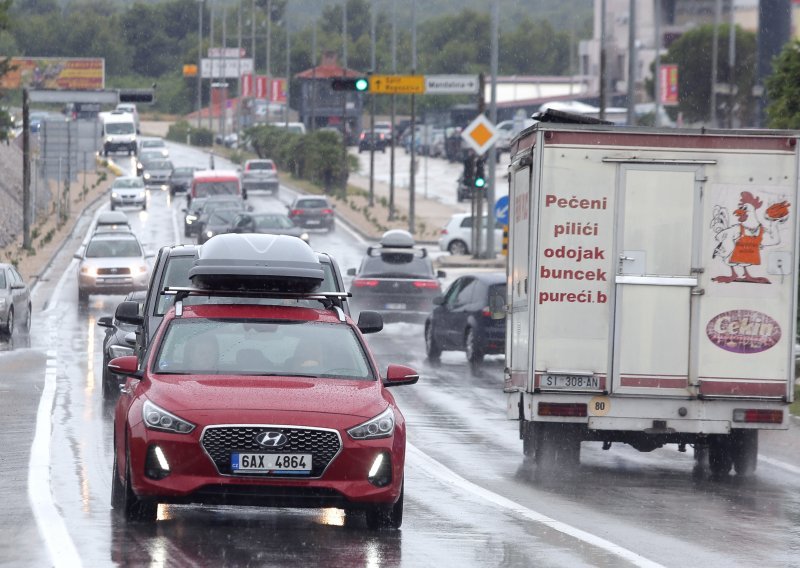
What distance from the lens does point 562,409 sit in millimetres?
14195

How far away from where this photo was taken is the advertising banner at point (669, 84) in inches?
3937

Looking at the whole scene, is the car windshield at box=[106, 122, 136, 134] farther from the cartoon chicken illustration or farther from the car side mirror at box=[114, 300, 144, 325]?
the cartoon chicken illustration

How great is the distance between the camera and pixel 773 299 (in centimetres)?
1416

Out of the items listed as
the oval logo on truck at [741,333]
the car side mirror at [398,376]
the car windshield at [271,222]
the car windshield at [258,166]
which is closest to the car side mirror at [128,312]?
the car side mirror at [398,376]

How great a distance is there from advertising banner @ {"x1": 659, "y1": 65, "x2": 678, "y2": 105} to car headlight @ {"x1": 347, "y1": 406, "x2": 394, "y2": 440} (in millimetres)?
91548

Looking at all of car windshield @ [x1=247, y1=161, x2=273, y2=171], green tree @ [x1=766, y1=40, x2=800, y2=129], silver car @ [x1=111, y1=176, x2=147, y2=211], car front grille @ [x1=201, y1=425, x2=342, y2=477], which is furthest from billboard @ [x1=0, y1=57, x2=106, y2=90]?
car front grille @ [x1=201, y1=425, x2=342, y2=477]

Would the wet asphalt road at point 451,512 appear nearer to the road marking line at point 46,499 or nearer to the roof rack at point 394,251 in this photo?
the road marking line at point 46,499

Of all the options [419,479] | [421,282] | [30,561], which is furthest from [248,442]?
[421,282]

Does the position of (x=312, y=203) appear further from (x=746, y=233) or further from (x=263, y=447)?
(x=263, y=447)

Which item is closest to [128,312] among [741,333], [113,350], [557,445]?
[557,445]

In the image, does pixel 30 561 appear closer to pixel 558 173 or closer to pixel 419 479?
pixel 419 479

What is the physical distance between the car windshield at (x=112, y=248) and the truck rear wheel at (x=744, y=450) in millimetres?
28010

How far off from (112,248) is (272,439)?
32143mm

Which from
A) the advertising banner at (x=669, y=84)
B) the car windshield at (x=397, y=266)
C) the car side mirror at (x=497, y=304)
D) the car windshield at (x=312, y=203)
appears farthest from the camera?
the advertising banner at (x=669, y=84)
